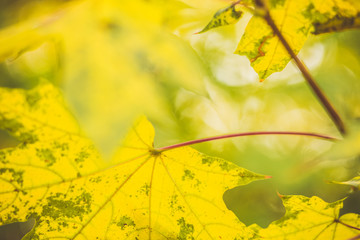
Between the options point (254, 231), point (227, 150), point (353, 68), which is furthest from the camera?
point (227, 150)

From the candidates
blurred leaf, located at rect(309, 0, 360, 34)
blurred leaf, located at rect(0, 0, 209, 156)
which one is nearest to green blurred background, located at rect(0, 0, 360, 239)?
blurred leaf, located at rect(0, 0, 209, 156)

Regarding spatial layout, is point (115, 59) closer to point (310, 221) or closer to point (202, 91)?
point (202, 91)

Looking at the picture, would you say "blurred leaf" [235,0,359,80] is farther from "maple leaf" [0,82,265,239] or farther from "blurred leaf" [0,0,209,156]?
"maple leaf" [0,82,265,239]

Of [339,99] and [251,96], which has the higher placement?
[251,96]

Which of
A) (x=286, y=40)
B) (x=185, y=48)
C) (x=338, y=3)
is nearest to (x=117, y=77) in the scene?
(x=185, y=48)

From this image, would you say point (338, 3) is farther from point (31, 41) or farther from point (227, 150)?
point (227, 150)

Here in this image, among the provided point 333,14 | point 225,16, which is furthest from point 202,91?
point 333,14
